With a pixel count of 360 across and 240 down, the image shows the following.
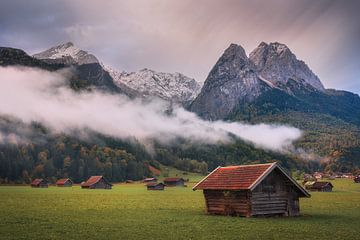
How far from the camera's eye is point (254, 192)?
40156 millimetres

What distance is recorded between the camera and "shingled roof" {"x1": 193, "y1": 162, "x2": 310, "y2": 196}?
130ft

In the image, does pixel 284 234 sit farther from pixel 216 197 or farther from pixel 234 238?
pixel 216 197

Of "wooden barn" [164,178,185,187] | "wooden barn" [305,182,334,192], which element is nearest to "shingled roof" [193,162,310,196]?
"wooden barn" [305,182,334,192]

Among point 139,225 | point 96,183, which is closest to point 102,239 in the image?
point 139,225

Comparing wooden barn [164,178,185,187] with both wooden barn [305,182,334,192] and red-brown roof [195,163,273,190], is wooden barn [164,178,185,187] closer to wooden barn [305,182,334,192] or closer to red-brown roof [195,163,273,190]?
wooden barn [305,182,334,192]

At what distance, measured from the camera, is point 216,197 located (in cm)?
4428

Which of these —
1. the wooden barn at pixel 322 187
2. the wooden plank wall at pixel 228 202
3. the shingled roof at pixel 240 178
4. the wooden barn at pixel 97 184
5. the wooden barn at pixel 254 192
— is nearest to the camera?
the shingled roof at pixel 240 178

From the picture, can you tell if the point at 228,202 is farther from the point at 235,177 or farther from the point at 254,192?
the point at 254,192

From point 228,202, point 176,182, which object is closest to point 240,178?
point 228,202

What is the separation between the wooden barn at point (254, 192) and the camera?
40.2 meters

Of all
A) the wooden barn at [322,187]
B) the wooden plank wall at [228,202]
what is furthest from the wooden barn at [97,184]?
the wooden plank wall at [228,202]

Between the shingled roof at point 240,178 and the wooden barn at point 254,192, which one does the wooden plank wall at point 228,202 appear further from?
the shingled roof at point 240,178

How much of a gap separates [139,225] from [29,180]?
182 m

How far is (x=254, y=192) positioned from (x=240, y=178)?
7.45 ft
